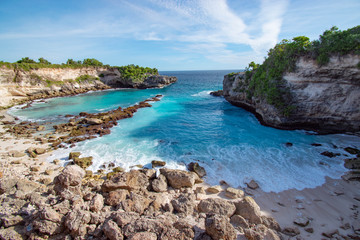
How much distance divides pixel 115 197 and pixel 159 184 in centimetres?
276

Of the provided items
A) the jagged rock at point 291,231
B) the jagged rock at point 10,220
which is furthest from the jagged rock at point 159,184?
the jagged rock at point 291,231

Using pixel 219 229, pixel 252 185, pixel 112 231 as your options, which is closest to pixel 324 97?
pixel 252 185

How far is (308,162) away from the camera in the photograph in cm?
1436

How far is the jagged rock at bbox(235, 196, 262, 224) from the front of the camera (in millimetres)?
8072

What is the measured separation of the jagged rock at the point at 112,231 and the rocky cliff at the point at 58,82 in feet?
143

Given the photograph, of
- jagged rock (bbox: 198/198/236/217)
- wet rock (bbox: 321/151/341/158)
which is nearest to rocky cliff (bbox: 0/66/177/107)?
jagged rock (bbox: 198/198/236/217)

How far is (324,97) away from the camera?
18.7 meters

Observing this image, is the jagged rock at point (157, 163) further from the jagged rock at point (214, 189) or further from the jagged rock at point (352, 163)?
the jagged rock at point (352, 163)

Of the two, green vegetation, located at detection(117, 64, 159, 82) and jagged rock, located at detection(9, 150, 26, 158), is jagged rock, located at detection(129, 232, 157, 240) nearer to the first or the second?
jagged rock, located at detection(9, 150, 26, 158)

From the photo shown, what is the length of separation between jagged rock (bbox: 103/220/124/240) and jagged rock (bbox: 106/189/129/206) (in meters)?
2.02

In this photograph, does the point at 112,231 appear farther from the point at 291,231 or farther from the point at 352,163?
the point at 352,163

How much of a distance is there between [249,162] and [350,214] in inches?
250

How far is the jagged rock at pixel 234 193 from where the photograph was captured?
1036 cm

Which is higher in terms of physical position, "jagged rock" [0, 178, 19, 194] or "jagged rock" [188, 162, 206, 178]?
"jagged rock" [0, 178, 19, 194]
